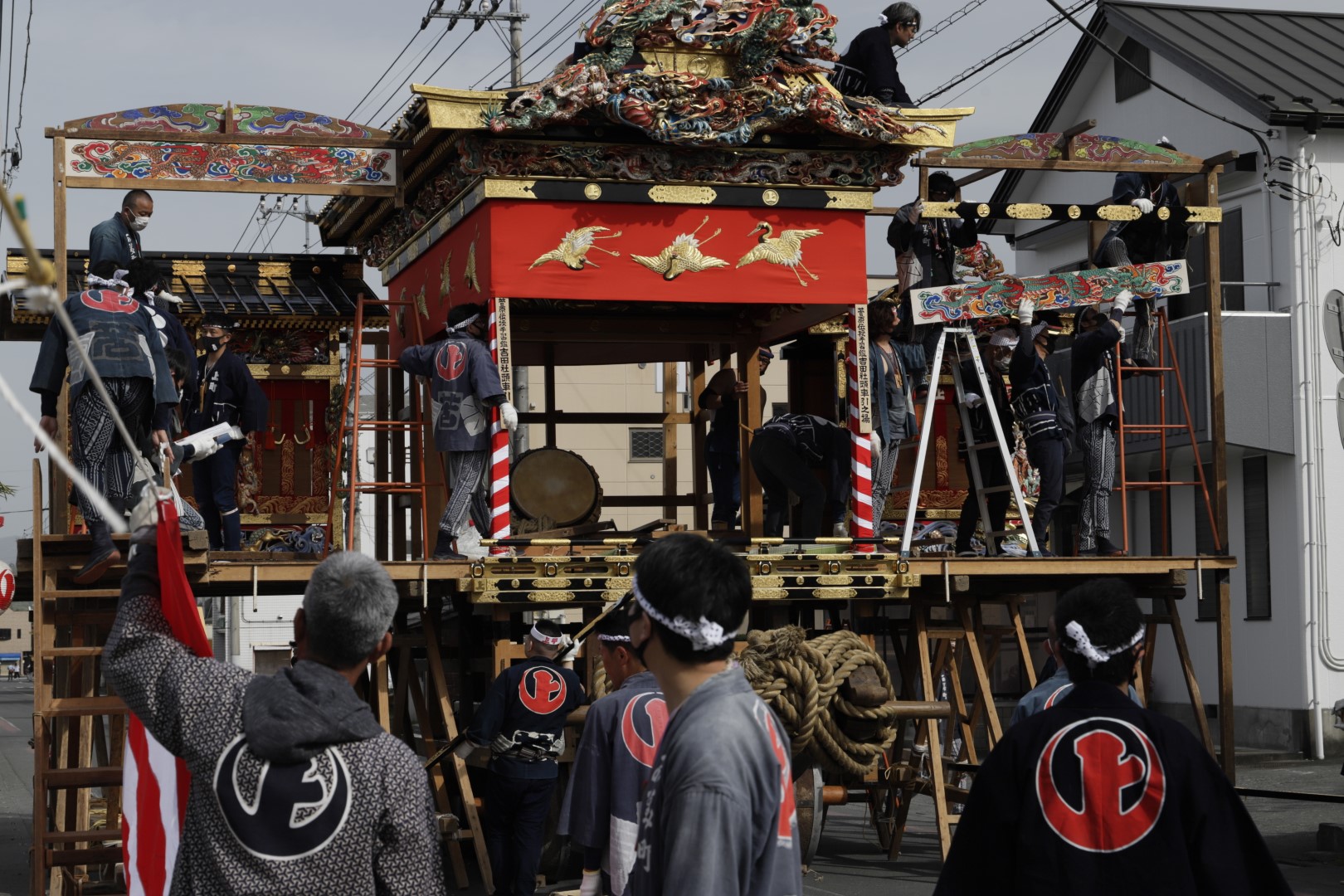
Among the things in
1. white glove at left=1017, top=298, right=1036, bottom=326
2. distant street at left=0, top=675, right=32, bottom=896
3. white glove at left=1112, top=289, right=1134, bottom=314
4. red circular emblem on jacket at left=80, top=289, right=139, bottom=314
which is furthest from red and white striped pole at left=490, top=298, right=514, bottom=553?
white glove at left=1112, top=289, right=1134, bottom=314

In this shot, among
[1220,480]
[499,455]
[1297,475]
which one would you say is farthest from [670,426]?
[1297,475]

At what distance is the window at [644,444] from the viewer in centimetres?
3819

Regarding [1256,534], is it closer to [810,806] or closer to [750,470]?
[750,470]

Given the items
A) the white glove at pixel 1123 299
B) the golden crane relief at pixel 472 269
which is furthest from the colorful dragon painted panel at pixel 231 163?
the white glove at pixel 1123 299

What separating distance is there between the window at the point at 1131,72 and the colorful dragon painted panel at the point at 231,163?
48.7ft

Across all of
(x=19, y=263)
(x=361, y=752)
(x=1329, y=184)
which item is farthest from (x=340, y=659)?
(x=1329, y=184)

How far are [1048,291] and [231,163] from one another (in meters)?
6.28

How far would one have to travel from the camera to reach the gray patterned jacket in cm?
369

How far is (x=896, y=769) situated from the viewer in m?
12.3

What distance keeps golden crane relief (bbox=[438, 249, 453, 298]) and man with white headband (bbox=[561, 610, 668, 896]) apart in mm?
7035

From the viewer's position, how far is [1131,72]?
24.8 metres

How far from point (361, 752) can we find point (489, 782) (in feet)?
22.0

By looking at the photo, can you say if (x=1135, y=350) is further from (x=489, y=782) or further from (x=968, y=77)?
(x=968, y=77)

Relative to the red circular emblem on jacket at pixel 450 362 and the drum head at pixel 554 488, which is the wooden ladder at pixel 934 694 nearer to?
the drum head at pixel 554 488
